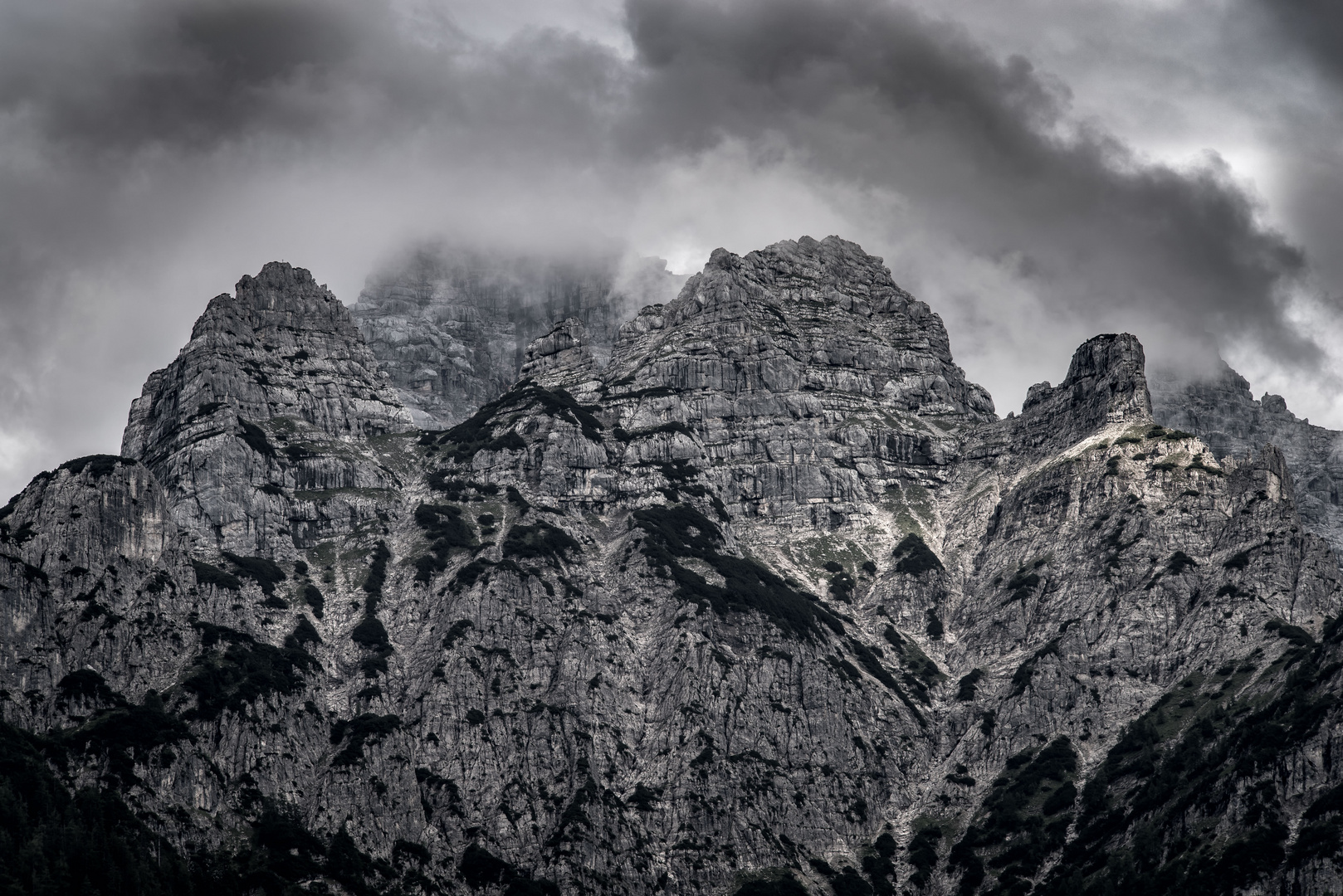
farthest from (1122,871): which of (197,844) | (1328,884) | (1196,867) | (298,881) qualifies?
(197,844)

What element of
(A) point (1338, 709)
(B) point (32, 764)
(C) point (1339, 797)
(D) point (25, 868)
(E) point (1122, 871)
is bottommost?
(D) point (25, 868)

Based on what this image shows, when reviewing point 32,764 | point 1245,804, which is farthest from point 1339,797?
point 32,764

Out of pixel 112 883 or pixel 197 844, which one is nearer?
pixel 112 883

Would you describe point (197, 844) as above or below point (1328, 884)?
below

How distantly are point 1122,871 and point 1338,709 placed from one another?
34.7 meters

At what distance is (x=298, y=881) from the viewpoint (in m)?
196

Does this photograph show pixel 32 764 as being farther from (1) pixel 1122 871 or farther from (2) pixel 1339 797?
(2) pixel 1339 797

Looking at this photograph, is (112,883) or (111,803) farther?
(111,803)

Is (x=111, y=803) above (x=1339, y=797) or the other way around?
the other way around

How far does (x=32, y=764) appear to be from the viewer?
192125 mm

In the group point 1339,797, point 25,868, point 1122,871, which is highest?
point 1339,797

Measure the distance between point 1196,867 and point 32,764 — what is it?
467 feet

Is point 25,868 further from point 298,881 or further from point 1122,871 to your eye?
point 1122,871

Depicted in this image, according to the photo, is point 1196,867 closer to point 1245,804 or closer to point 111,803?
point 1245,804
